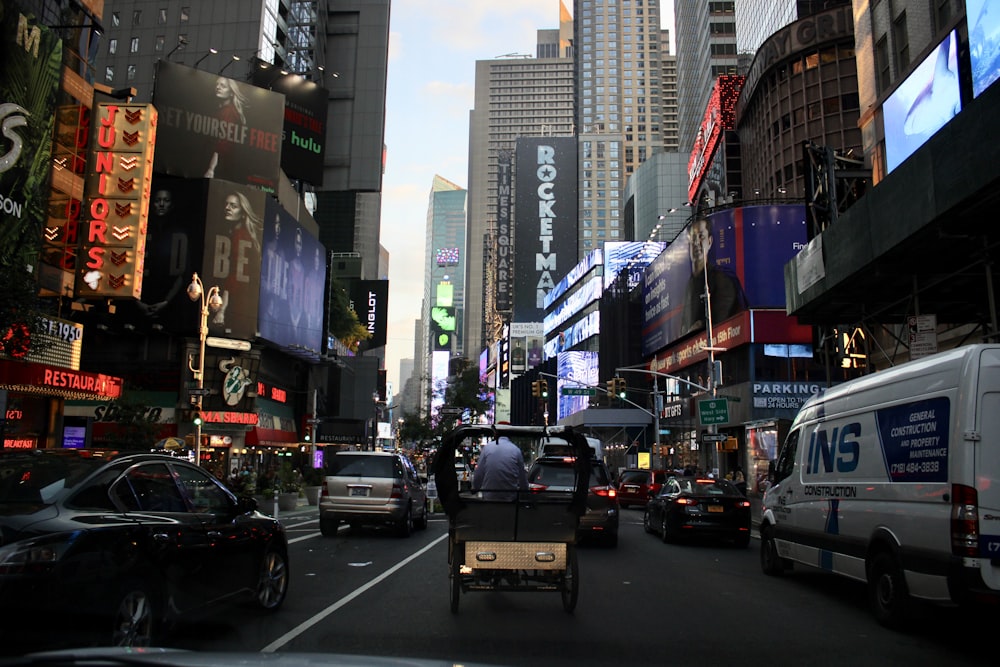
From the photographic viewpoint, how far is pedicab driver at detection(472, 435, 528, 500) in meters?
8.48

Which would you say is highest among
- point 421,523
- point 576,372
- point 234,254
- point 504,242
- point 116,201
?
point 504,242

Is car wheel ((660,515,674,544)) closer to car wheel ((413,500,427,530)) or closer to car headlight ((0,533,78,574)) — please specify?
car wheel ((413,500,427,530))

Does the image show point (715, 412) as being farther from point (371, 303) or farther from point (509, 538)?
point (371, 303)

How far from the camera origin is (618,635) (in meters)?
7.15

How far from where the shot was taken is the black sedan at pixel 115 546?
4664 millimetres

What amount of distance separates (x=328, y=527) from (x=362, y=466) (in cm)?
159

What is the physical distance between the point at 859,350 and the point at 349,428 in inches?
2151

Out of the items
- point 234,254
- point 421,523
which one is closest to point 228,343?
point 234,254

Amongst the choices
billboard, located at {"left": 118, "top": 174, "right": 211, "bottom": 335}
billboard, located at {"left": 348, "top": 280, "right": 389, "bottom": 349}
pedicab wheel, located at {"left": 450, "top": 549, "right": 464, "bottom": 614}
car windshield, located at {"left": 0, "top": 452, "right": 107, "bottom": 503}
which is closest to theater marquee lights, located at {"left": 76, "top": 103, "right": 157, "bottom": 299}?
billboard, located at {"left": 118, "top": 174, "right": 211, "bottom": 335}

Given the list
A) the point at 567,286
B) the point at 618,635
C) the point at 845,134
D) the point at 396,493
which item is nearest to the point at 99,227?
the point at 396,493

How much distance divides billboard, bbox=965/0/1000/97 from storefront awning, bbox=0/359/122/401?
24.3m

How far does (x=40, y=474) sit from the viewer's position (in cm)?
563

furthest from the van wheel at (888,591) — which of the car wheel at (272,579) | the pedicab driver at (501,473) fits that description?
the car wheel at (272,579)

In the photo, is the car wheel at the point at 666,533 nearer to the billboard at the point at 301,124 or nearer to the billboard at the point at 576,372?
the billboard at the point at 301,124
